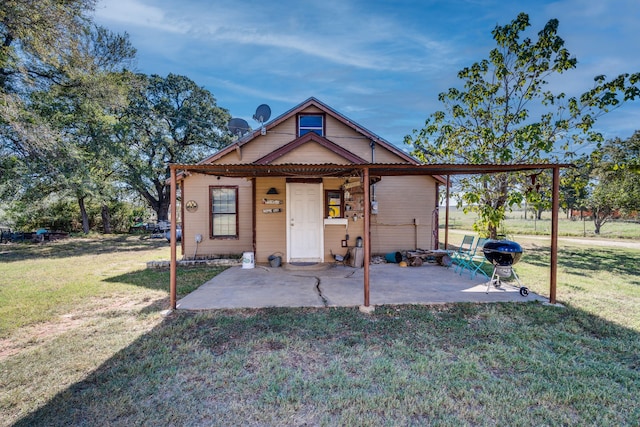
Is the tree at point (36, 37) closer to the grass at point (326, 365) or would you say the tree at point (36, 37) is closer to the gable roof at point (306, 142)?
the gable roof at point (306, 142)

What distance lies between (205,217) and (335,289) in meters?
5.98

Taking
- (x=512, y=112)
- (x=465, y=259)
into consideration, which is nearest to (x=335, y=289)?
(x=465, y=259)

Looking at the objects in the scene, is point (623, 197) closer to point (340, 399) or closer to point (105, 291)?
point (340, 399)

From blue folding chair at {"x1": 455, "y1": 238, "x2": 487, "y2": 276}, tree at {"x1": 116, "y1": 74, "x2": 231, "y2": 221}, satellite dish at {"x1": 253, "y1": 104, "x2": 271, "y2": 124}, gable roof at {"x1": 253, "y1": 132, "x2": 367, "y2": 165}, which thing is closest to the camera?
blue folding chair at {"x1": 455, "y1": 238, "x2": 487, "y2": 276}

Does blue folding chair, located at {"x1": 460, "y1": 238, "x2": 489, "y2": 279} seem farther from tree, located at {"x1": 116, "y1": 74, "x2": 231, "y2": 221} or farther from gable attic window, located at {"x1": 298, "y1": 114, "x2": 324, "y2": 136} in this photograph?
tree, located at {"x1": 116, "y1": 74, "x2": 231, "y2": 221}

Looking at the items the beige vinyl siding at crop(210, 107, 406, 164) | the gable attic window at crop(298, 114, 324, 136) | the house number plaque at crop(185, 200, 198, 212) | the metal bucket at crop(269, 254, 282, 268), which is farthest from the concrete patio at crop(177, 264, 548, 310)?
the gable attic window at crop(298, 114, 324, 136)

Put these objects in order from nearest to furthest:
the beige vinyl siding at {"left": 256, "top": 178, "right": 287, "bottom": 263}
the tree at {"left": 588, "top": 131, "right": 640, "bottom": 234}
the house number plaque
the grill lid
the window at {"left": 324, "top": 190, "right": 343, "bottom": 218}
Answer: the grill lid
the beige vinyl siding at {"left": 256, "top": 178, "right": 287, "bottom": 263}
the window at {"left": 324, "top": 190, "right": 343, "bottom": 218}
the house number plaque
the tree at {"left": 588, "top": 131, "right": 640, "bottom": 234}

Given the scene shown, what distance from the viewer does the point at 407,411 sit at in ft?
8.31

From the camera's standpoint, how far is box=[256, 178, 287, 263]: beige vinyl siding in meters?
8.75

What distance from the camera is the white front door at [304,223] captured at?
8.77 metres

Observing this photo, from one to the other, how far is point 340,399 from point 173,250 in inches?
144

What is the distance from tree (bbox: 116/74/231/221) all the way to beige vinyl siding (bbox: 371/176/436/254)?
51.2ft

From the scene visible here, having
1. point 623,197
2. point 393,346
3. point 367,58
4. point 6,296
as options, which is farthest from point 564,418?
point 623,197

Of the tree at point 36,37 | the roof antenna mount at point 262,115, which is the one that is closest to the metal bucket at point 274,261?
the roof antenna mount at point 262,115
